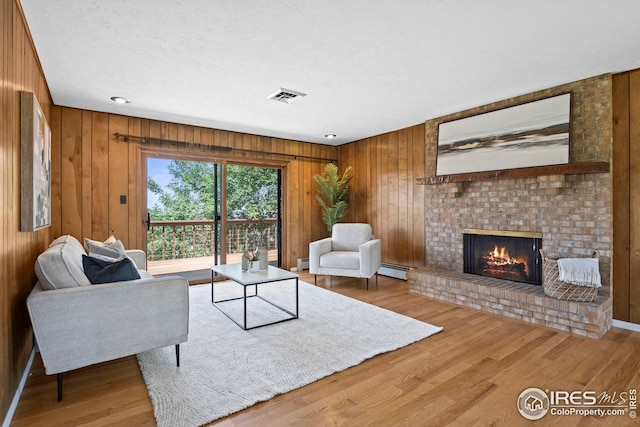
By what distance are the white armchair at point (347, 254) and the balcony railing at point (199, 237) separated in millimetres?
1197

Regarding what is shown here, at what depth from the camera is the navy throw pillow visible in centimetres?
204

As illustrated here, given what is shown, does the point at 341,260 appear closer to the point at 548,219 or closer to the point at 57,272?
the point at 548,219

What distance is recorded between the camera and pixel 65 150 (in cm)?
375

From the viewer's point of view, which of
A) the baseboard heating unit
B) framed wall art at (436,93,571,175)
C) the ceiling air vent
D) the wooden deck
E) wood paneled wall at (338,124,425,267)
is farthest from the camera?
the wooden deck

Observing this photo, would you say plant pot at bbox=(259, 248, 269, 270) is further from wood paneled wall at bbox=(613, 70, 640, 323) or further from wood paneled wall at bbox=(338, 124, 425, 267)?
wood paneled wall at bbox=(613, 70, 640, 323)

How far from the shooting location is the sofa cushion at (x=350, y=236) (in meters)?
4.80

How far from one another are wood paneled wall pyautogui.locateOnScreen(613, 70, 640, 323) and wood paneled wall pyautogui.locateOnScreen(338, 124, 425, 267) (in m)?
2.11

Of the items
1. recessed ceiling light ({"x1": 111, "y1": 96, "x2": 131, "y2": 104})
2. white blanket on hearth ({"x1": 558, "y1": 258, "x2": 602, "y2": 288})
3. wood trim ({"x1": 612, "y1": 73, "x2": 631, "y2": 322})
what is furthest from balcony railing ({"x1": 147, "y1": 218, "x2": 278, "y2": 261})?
wood trim ({"x1": 612, "y1": 73, "x2": 631, "y2": 322})

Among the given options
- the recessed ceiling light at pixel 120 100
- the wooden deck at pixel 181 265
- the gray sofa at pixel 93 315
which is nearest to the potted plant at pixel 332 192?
the wooden deck at pixel 181 265

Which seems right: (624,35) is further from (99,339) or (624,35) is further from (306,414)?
(99,339)

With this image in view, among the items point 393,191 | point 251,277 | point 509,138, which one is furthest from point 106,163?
point 509,138

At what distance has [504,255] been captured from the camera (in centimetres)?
379

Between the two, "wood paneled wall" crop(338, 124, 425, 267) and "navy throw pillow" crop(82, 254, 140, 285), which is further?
"wood paneled wall" crop(338, 124, 425, 267)

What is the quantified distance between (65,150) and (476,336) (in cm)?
487
